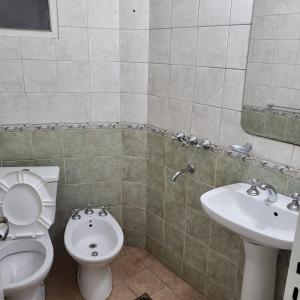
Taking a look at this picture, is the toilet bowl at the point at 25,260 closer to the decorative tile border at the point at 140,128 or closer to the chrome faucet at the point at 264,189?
the decorative tile border at the point at 140,128

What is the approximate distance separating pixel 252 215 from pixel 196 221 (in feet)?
1.72

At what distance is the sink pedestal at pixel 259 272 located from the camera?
4.64ft

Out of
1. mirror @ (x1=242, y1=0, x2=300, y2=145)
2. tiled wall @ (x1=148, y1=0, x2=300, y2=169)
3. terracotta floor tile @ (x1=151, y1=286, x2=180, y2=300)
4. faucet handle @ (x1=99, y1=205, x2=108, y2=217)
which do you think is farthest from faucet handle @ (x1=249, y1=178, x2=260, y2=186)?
faucet handle @ (x1=99, y1=205, x2=108, y2=217)

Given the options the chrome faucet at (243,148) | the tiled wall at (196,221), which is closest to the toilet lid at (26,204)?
the tiled wall at (196,221)

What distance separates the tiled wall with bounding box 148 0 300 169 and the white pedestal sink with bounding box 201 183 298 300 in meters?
0.22

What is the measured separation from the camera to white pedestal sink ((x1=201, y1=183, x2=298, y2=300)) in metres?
1.33

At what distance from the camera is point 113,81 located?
2.12 meters

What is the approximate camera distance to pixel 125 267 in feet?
7.45

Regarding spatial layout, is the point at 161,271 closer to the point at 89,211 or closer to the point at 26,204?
the point at 89,211

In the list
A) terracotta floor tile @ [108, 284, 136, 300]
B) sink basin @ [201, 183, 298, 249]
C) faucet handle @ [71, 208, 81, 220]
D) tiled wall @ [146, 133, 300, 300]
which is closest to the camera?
sink basin @ [201, 183, 298, 249]

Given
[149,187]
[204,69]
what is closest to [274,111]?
[204,69]

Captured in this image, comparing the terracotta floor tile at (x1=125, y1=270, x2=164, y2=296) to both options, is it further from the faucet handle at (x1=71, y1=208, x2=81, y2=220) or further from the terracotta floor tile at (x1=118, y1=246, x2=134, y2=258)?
the faucet handle at (x1=71, y1=208, x2=81, y2=220)

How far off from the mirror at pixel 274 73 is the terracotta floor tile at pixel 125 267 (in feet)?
4.50

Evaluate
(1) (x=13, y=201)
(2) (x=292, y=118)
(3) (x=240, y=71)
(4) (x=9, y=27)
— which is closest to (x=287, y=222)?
(2) (x=292, y=118)
